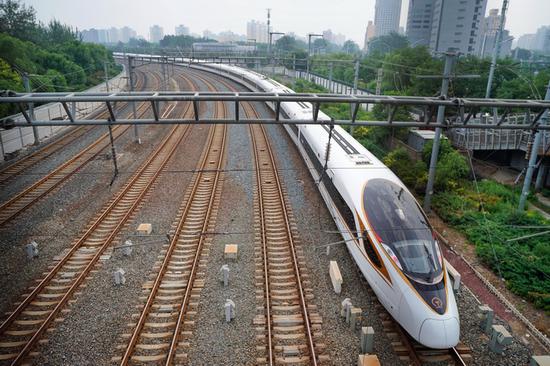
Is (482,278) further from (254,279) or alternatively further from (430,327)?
(254,279)

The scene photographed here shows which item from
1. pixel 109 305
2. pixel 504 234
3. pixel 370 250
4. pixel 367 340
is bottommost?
pixel 109 305

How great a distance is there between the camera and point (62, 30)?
69375 millimetres

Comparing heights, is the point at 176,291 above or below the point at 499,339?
below

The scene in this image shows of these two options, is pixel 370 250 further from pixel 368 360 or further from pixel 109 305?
pixel 109 305

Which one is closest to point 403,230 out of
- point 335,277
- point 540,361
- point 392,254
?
point 392,254

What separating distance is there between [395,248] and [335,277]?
6.97 ft

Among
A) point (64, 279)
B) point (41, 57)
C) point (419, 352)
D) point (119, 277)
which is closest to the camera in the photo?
point (419, 352)

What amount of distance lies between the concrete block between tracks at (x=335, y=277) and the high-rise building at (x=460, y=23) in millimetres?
102647

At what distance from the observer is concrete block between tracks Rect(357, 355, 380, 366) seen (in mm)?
8266

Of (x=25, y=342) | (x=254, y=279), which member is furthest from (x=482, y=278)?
(x=25, y=342)

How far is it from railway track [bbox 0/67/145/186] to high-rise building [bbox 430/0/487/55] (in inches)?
3752

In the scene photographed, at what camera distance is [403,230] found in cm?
991

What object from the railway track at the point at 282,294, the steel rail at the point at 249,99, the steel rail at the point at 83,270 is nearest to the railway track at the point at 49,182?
the steel rail at the point at 83,270

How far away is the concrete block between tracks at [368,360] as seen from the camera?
27.1ft
